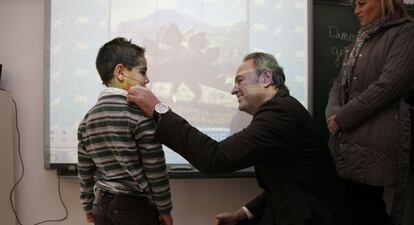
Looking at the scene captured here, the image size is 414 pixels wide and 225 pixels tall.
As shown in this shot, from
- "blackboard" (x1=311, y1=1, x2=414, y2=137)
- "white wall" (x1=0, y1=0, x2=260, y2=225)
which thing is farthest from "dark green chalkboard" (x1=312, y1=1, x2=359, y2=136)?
"white wall" (x1=0, y1=0, x2=260, y2=225)

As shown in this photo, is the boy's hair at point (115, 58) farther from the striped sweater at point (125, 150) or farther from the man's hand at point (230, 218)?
the man's hand at point (230, 218)

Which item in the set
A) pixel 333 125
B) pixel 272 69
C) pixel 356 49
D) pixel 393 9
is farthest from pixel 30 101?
pixel 393 9

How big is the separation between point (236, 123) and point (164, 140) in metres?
1.00

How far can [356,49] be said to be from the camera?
5.25 ft

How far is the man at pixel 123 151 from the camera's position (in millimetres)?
1252

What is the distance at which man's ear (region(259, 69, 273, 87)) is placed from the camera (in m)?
1.36

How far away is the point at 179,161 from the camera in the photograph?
2.06 m

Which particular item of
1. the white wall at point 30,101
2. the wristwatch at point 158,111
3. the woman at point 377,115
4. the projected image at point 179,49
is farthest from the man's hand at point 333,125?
the white wall at point 30,101

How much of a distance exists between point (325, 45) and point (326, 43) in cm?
1

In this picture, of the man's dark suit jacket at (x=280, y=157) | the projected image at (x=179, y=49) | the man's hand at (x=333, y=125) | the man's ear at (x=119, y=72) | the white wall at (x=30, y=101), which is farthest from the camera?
the white wall at (x=30, y=101)

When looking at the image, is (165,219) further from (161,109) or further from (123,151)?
(161,109)

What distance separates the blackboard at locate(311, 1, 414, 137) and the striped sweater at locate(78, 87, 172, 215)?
1219 millimetres

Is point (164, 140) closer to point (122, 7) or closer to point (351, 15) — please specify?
point (122, 7)

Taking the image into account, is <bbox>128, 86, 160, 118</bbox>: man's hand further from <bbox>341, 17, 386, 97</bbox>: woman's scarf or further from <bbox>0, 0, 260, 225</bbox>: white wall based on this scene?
<bbox>0, 0, 260, 225</bbox>: white wall
